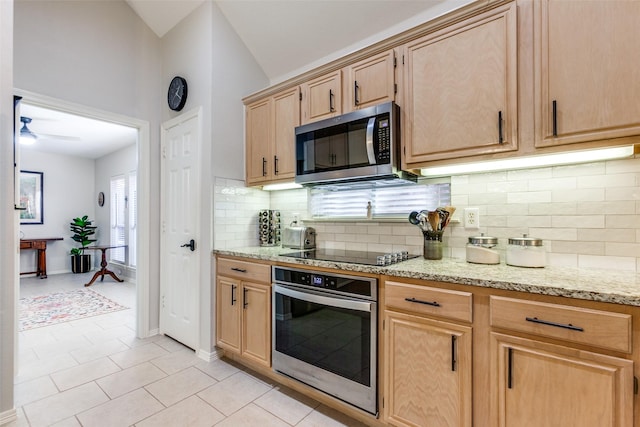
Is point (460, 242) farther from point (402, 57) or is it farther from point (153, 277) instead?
point (153, 277)

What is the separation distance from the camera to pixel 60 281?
5320mm

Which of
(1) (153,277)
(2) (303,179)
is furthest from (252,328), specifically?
(1) (153,277)

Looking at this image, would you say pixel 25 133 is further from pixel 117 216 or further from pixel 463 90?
pixel 463 90

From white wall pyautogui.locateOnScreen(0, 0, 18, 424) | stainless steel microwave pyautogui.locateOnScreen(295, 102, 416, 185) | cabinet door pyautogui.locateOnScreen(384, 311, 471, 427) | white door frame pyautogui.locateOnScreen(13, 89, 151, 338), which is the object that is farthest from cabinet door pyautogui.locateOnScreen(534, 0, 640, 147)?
white door frame pyautogui.locateOnScreen(13, 89, 151, 338)

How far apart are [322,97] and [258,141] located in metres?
0.73

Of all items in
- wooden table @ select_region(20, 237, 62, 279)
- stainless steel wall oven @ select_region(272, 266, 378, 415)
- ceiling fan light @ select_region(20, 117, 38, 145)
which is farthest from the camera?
wooden table @ select_region(20, 237, 62, 279)

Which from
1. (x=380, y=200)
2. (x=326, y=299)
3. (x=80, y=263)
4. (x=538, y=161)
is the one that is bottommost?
(x=80, y=263)

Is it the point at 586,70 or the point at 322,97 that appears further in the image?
the point at 322,97

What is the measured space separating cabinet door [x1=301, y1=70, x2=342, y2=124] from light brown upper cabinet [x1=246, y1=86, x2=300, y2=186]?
8cm

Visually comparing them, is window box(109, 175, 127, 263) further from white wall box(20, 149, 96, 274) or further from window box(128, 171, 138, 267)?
white wall box(20, 149, 96, 274)

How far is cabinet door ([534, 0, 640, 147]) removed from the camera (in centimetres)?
119

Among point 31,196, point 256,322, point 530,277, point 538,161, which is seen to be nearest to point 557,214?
point 538,161

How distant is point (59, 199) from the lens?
6.15 meters

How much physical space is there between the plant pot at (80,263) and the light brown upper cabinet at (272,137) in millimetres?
5701
